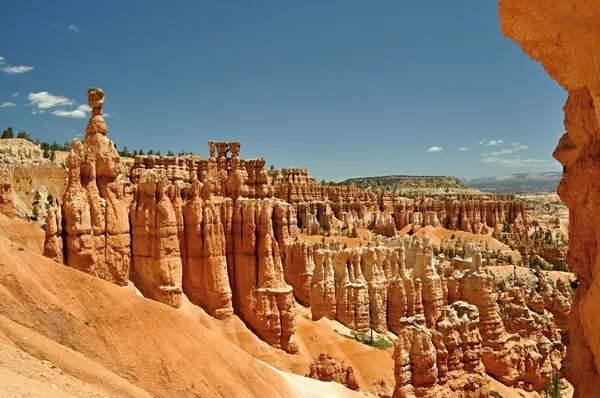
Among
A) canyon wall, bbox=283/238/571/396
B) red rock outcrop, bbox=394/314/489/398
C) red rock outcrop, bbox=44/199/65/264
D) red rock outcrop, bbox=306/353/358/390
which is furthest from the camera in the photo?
canyon wall, bbox=283/238/571/396

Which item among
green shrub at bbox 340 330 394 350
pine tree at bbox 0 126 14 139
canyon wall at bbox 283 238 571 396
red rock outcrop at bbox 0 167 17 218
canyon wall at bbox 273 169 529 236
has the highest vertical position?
pine tree at bbox 0 126 14 139

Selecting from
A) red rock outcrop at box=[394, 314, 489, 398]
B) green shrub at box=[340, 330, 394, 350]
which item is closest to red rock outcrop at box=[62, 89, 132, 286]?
red rock outcrop at box=[394, 314, 489, 398]

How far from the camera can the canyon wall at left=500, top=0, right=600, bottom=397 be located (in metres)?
6.22

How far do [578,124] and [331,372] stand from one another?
22939mm

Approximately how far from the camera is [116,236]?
25.9 m

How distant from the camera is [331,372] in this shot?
94.9 feet

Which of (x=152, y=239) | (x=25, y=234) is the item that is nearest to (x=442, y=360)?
(x=152, y=239)

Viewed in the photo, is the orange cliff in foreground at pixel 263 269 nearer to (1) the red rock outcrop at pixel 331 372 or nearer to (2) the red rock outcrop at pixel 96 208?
(2) the red rock outcrop at pixel 96 208

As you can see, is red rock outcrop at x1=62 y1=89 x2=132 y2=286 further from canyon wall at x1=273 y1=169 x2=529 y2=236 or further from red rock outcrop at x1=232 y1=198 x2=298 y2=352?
canyon wall at x1=273 y1=169 x2=529 y2=236

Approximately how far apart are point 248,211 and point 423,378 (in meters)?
16.1

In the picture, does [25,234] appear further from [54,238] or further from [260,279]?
[260,279]

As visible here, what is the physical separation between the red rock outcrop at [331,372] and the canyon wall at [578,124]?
19401 millimetres

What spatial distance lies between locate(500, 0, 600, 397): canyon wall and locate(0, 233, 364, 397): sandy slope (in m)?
12.1

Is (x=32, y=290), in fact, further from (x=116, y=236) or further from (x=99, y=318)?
(x=116, y=236)
